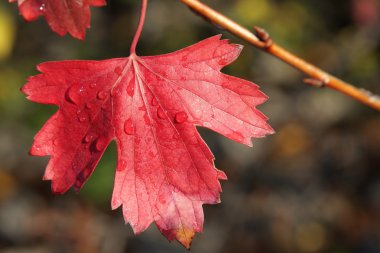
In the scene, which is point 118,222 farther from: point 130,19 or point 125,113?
point 125,113

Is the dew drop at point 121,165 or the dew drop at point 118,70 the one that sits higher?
the dew drop at point 118,70

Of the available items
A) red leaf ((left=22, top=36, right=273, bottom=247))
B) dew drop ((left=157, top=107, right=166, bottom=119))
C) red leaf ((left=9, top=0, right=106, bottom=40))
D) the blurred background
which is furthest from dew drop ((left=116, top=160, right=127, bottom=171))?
the blurred background

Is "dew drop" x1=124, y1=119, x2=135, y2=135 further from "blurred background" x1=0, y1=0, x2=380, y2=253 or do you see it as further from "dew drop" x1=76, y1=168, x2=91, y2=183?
"blurred background" x1=0, y1=0, x2=380, y2=253

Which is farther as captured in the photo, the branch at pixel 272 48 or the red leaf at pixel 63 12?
the branch at pixel 272 48

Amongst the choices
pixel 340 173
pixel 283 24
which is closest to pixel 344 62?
pixel 283 24

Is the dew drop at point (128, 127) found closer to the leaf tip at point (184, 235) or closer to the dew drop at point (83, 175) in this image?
the dew drop at point (83, 175)

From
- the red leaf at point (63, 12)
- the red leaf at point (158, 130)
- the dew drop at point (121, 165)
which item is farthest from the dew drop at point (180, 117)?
the red leaf at point (63, 12)
